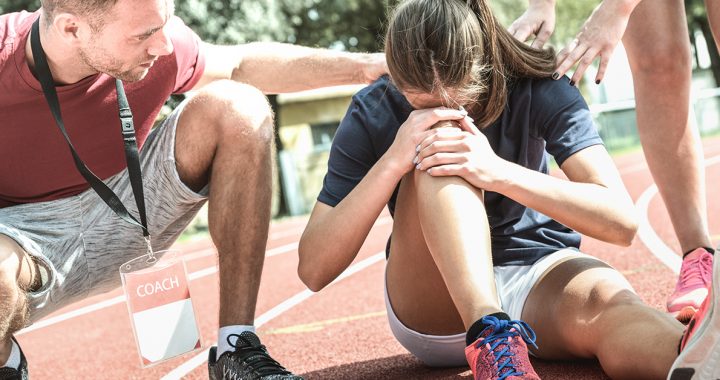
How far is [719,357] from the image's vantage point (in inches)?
76.4

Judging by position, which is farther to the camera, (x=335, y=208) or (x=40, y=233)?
(x=40, y=233)

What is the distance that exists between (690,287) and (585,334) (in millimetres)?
811

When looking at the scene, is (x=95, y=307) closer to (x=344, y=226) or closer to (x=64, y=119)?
(x=64, y=119)

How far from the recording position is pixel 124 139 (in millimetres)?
2879

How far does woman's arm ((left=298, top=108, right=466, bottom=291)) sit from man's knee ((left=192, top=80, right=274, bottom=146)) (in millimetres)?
368

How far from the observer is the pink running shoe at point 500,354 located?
213 cm

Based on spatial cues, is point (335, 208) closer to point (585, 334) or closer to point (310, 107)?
point (585, 334)

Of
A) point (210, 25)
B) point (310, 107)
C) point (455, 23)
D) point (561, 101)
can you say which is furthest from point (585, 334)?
point (310, 107)

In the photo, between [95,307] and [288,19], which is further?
[288,19]

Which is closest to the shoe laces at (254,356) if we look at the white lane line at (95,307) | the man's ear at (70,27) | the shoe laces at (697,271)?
the man's ear at (70,27)

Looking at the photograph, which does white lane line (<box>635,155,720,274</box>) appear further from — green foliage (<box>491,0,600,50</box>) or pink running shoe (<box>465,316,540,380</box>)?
green foliage (<box>491,0,600,50</box>)

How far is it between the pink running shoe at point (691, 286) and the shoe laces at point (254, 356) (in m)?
1.39

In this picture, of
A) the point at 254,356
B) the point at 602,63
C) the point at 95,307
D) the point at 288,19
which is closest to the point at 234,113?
the point at 254,356

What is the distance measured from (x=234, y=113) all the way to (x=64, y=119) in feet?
1.84
